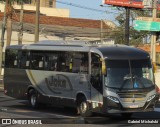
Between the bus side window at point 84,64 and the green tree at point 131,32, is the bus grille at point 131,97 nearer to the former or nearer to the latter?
the bus side window at point 84,64

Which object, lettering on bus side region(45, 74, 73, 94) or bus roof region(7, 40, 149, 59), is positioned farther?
lettering on bus side region(45, 74, 73, 94)

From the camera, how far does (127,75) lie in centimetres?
1862

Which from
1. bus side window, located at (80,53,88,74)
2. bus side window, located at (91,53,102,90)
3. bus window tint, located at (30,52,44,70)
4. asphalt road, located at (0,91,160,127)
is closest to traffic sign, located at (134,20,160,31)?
asphalt road, located at (0,91,160,127)

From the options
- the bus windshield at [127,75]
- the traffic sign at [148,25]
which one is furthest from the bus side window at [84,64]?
the traffic sign at [148,25]

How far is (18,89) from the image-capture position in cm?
2419

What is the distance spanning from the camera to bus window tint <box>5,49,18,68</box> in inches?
973

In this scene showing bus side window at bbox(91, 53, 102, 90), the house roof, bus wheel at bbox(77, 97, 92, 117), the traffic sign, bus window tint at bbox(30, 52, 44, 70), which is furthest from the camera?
the house roof

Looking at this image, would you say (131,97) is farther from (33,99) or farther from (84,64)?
(33,99)

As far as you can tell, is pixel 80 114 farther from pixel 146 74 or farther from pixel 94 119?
pixel 146 74

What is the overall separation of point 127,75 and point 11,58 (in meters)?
8.25

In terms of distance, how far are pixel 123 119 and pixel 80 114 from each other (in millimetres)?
1748

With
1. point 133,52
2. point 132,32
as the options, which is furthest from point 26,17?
point 133,52

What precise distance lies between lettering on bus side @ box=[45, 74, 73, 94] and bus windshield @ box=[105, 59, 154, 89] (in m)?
2.58

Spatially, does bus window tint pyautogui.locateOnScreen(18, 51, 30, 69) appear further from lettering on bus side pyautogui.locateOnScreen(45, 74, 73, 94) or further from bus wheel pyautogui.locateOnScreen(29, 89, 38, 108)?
lettering on bus side pyautogui.locateOnScreen(45, 74, 73, 94)
